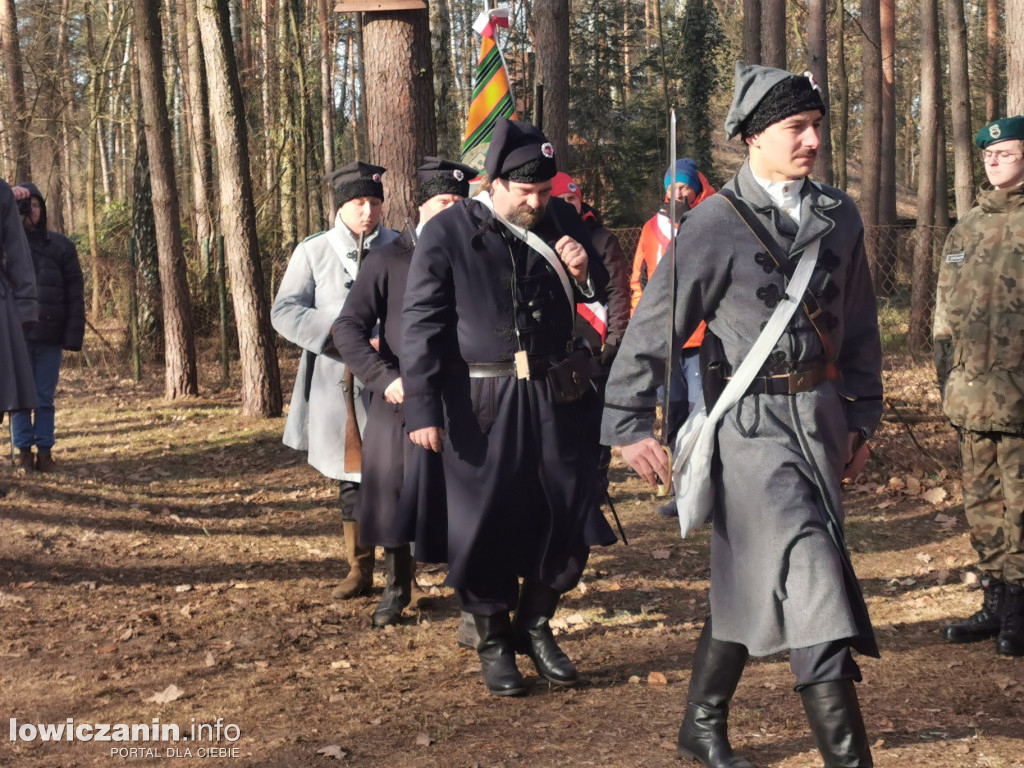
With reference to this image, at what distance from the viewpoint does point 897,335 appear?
746 inches

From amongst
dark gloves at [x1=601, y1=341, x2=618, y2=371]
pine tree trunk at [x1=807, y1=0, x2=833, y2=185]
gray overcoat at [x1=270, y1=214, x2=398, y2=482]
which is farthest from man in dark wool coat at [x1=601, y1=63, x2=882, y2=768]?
pine tree trunk at [x1=807, y1=0, x2=833, y2=185]

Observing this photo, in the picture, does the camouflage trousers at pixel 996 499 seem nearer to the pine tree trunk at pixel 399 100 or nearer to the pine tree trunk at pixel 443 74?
the pine tree trunk at pixel 399 100

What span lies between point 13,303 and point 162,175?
7680mm

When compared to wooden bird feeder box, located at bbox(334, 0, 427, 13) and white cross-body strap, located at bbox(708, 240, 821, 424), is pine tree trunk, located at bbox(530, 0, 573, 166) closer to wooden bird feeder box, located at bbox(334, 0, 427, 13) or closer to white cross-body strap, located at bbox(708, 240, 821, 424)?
wooden bird feeder box, located at bbox(334, 0, 427, 13)

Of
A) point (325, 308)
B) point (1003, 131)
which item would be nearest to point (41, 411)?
point (325, 308)

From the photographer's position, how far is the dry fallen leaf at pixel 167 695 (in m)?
5.38

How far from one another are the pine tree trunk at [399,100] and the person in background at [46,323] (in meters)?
3.50

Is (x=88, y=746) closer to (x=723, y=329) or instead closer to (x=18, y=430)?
(x=723, y=329)

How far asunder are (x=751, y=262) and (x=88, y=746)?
3.14 meters

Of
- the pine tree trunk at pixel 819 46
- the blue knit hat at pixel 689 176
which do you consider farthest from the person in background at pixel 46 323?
the pine tree trunk at pixel 819 46

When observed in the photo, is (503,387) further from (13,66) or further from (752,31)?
(13,66)

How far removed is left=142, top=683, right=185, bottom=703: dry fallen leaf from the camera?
5379 millimetres

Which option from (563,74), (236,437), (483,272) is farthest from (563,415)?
(563,74)

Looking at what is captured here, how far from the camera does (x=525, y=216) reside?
518cm
